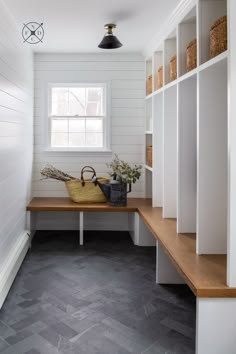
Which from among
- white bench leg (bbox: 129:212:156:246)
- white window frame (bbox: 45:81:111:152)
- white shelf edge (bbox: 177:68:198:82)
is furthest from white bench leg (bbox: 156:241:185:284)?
white window frame (bbox: 45:81:111:152)

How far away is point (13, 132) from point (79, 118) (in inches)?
75.6

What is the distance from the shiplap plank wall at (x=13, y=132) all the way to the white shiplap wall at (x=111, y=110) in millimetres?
409

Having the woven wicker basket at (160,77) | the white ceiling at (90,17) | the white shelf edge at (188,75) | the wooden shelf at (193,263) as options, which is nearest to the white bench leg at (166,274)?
the wooden shelf at (193,263)

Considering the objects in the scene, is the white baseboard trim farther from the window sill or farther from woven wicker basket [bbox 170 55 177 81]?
woven wicker basket [bbox 170 55 177 81]

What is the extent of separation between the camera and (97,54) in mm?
5621

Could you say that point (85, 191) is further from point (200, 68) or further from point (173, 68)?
point (200, 68)

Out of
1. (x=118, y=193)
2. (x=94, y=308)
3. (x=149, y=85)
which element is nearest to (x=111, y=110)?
(x=149, y=85)

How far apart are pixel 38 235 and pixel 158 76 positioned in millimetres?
2754

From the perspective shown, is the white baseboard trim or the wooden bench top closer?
the wooden bench top

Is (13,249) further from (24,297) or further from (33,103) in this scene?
(33,103)

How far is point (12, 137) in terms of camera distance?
3877 mm

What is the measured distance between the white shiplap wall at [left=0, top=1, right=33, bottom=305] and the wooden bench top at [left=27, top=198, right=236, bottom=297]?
69 centimetres

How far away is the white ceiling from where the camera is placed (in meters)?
3.54

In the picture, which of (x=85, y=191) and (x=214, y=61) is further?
(x=85, y=191)
